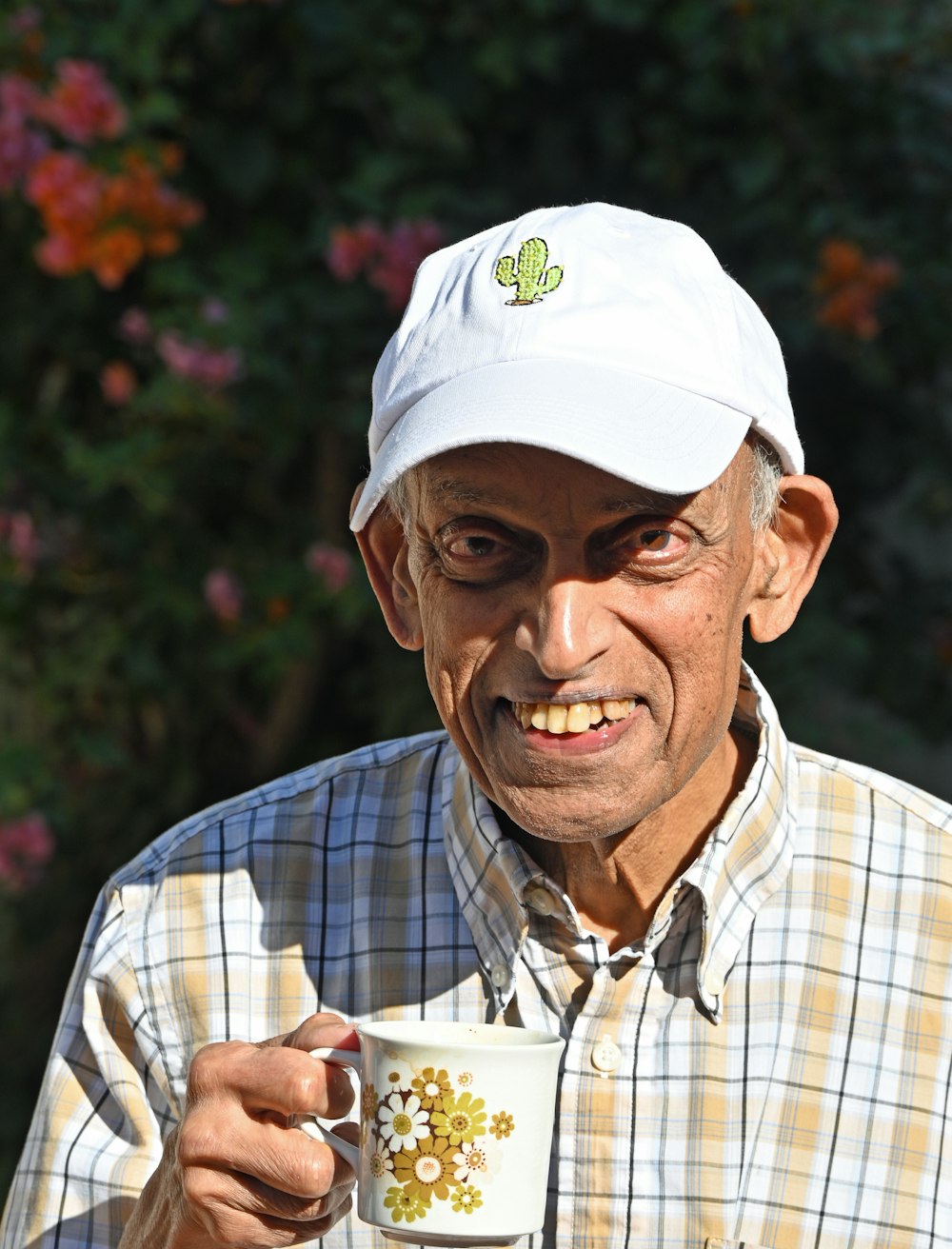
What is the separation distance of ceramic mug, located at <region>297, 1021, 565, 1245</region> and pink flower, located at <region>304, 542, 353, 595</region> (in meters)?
2.10

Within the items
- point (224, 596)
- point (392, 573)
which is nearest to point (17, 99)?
point (224, 596)

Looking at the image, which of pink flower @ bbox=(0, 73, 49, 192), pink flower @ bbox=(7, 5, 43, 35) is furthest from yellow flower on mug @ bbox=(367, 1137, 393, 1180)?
pink flower @ bbox=(7, 5, 43, 35)

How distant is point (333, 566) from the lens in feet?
11.2

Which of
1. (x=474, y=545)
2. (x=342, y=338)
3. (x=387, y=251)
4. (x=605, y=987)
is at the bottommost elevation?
(x=605, y=987)

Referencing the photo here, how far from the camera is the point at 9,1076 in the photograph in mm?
3965

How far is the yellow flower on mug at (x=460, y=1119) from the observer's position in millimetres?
1328

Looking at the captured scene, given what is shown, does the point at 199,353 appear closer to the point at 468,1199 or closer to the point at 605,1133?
the point at 605,1133

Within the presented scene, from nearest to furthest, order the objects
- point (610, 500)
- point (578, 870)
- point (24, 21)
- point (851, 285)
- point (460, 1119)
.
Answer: point (460, 1119) < point (610, 500) < point (578, 870) < point (851, 285) < point (24, 21)

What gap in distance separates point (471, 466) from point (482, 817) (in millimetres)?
400

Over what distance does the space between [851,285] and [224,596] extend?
1370 millimetres

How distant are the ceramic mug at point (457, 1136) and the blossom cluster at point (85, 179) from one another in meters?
2.34

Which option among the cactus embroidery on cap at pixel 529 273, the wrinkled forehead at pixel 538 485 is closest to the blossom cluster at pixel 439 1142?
the wrinkled forehead at pixel 538 485

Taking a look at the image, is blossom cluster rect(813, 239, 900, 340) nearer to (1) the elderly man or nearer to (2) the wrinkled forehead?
(1) the elderly man

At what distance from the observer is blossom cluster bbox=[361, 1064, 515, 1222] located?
133cm
